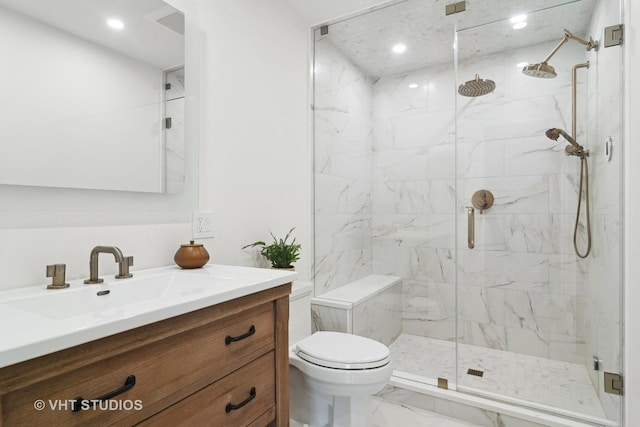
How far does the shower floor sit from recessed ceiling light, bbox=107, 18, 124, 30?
2.35 m

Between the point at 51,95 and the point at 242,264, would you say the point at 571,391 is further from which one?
the point at 51,95

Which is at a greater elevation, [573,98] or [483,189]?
[573,98]

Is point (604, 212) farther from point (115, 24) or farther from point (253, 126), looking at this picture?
point (115, 24)

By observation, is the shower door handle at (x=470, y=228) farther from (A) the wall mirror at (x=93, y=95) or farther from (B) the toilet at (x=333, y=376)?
(A) the wall mirror at (x=93, y=95)

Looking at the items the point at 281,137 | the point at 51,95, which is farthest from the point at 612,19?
the point at 51,95

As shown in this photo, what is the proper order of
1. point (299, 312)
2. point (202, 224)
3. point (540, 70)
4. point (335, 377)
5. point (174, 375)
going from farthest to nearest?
point (540, 70) < point (299, 312) < point (202, 224) < point (335, 377) < point (174, 375)

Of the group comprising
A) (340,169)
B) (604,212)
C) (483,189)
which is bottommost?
(604,212)

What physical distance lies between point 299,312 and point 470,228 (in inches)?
59.9

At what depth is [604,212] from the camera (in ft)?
6.16

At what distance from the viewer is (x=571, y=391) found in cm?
200

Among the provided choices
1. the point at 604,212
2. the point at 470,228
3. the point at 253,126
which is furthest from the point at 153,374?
the point at 470,228

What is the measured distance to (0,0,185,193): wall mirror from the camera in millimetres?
1029

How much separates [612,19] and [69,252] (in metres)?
2.54

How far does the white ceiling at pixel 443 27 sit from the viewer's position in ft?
7.14
